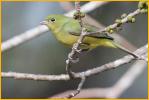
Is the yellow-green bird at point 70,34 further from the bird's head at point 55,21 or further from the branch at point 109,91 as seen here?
the branch at point 109,91

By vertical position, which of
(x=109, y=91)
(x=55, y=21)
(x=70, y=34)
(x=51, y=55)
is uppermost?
(x=51, y=55)

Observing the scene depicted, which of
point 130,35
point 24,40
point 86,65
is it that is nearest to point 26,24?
point 86,65

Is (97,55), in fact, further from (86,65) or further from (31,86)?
(31,86)

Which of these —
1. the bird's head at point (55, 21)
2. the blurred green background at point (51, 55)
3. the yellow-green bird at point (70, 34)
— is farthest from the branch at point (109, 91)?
the blurred green background at point (51, 55)

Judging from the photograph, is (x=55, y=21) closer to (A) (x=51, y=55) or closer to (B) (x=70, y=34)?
(B) (x=70, y=34)

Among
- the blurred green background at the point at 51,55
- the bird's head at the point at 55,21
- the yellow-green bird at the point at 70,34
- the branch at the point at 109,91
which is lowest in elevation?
the branch at the point at 109,91

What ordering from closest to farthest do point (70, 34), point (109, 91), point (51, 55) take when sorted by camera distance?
point (70, 34) < point (109, 91) < point (51, 55)

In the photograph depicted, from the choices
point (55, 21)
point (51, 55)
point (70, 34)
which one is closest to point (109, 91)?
point (70, 34)
